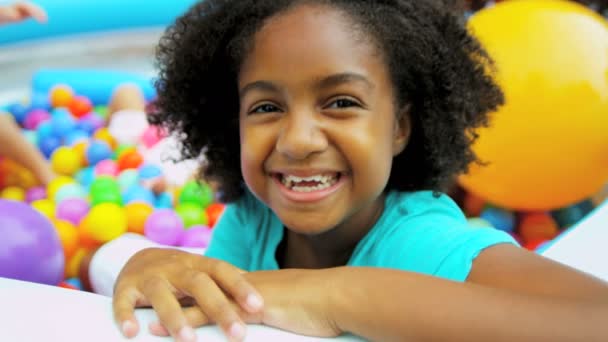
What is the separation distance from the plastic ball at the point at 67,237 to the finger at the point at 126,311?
2.70ft

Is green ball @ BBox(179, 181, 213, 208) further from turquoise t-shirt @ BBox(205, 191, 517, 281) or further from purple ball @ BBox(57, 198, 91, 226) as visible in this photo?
turquoise t-shirt @ BBox(205, 191, 517, 281)

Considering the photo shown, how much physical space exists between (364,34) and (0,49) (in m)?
2.89

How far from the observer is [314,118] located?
745mm

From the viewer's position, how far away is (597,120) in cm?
125

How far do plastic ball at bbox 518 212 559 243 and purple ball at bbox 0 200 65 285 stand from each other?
100cm

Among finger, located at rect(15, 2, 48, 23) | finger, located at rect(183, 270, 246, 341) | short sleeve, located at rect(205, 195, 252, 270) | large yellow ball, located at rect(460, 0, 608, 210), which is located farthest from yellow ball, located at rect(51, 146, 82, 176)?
finger, located at rect(183, 270, 246, 341)

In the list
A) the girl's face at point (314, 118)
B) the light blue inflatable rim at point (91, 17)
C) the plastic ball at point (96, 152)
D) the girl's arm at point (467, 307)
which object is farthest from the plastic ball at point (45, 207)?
the light blue inflatable rim at point (91, 17)

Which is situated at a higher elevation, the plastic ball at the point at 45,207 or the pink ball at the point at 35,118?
the pink ball at the point at 35,118

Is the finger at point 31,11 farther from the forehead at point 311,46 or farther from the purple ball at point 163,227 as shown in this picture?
the forehead at point 311,46

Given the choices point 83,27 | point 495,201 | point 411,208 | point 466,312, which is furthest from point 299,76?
point 83,27

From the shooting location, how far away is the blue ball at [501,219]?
1.48 m

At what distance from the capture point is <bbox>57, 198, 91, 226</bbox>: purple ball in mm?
1499

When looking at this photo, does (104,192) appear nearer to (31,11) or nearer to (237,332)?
(31,11)

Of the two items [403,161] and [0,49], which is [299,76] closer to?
[403,161]
